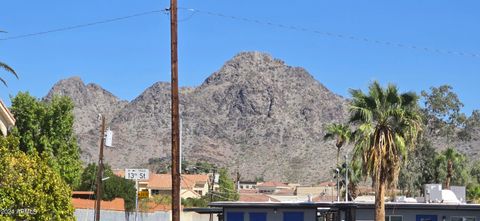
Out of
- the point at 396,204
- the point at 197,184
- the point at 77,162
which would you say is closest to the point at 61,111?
the point at 77,162

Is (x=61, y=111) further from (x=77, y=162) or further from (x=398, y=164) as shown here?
(x=398, y=164)

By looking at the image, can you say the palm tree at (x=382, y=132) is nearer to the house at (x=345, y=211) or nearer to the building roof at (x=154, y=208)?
the house at (x=345, y=211)

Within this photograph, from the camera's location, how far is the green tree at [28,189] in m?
26.2

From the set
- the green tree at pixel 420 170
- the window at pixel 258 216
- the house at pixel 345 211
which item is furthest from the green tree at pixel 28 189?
the green tree at pixel 420 170

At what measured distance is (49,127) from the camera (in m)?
80.2

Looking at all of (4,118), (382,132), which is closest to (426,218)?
(382,132)

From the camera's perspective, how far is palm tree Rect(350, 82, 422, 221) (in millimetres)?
35719

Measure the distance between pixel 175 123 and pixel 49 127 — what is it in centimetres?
5596

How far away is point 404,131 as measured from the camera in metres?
36.3

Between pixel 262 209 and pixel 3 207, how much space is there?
19.4 metres

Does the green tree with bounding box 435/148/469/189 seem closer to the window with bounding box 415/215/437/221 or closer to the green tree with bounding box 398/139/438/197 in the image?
the green tree with bounding box 398/139/438/197

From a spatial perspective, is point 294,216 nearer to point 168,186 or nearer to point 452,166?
point 452,166

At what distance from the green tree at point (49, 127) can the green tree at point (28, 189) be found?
2039 inches

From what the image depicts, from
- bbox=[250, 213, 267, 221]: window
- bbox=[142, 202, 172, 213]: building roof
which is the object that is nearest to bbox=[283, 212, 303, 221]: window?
bbox=[250, 213, 267, 221]: window
